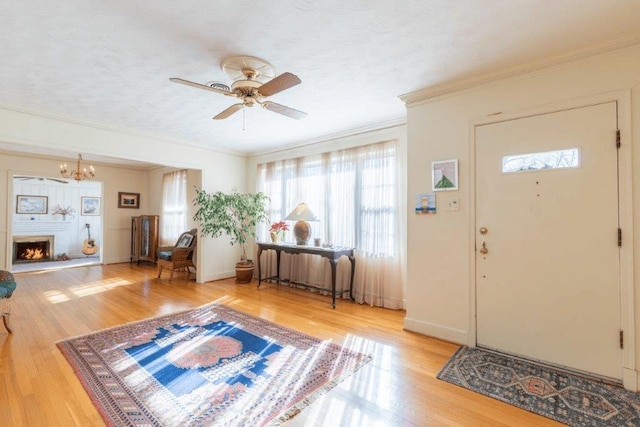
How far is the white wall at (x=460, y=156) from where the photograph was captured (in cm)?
216

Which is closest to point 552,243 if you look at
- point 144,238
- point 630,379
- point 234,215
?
point 630,379

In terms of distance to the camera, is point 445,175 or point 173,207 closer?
point 445,175

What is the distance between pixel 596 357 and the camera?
2211 mm

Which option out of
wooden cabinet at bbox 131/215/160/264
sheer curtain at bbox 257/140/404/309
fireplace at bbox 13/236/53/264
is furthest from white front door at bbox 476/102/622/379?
fireplace at bbox 13/236/53/264

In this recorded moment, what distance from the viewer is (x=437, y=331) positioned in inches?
117

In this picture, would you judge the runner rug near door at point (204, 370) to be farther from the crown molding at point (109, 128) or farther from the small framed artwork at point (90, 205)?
the small framed artwork at point (90, 205)

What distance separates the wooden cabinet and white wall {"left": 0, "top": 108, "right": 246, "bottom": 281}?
405mm

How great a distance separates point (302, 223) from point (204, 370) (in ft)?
8.44

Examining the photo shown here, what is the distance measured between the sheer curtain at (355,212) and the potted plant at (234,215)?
433mm

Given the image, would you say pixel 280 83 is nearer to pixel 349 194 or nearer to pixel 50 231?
pixel 349 194

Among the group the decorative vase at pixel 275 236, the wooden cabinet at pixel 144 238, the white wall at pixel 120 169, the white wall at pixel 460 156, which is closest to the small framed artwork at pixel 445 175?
the white wall at pixel 460 156

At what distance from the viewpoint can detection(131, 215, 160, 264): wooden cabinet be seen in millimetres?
7023

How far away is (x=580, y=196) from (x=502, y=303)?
107 centimetres

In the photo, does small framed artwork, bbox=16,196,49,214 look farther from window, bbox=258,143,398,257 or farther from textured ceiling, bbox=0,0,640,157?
window, bbox=258,143,398,257
